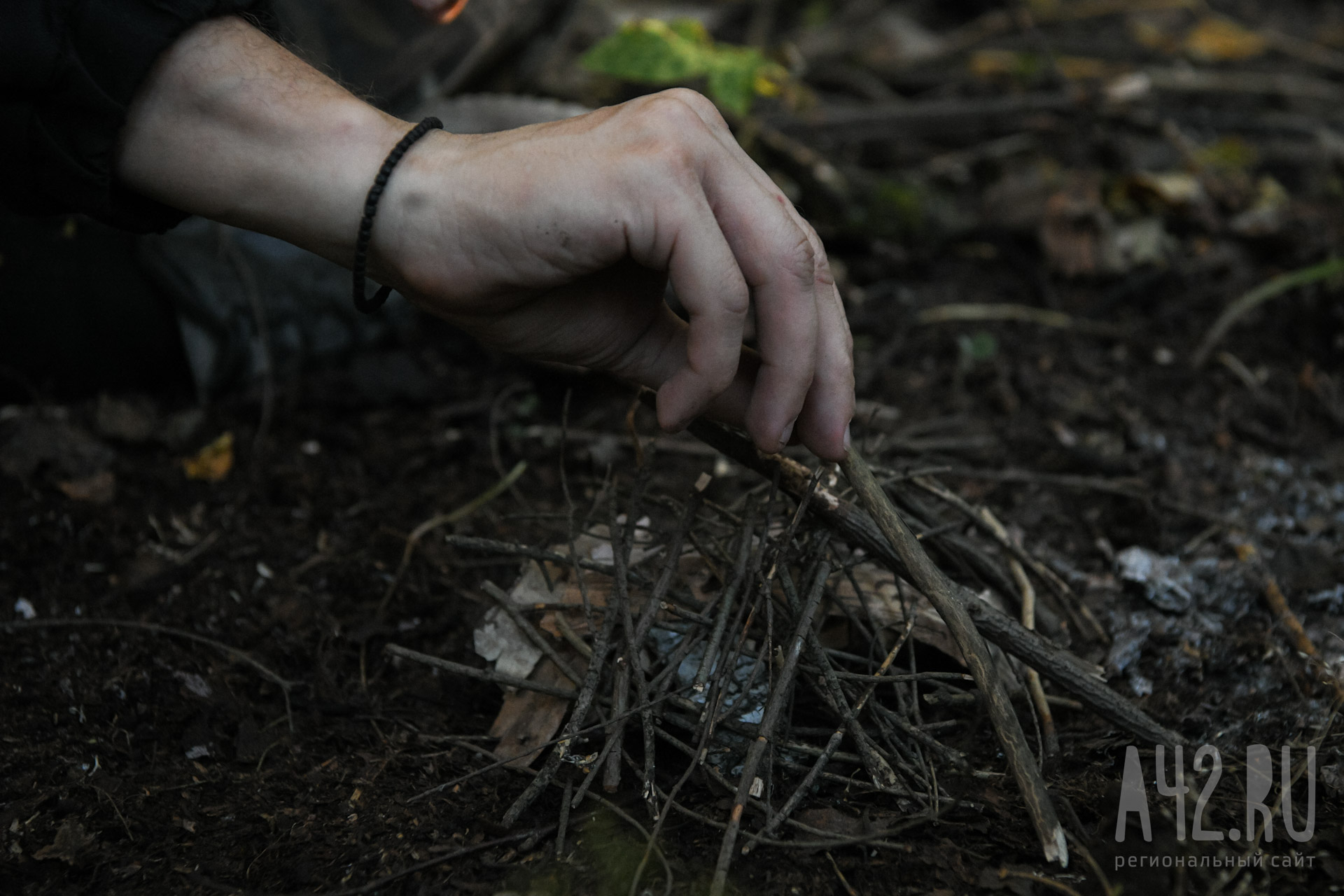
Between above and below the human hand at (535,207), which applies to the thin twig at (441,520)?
below

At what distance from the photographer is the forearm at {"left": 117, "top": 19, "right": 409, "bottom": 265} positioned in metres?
1.50

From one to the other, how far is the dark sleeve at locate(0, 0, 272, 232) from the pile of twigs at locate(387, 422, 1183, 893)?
3.12 feet

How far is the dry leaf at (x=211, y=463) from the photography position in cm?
253

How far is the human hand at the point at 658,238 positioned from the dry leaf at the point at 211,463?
127 centimetres

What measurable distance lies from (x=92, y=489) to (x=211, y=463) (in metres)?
0.29

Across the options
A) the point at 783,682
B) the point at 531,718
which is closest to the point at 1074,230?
Answer: the point at 783,682

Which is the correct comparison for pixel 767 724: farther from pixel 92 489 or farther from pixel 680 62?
pixel 680 62

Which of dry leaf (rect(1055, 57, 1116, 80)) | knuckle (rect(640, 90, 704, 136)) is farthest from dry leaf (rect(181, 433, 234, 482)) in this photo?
dry leaf (rect(1055, 57, 1116, 80))

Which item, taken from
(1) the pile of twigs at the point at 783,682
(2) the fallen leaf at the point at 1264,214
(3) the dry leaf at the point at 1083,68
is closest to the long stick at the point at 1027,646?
(1) the pile of twigs at the point at 783,682

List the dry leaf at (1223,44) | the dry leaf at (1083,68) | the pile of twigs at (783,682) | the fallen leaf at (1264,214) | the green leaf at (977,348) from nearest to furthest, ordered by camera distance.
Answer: the pile of twigs at (783,682) → the green leaf at (977,348) → the fallen leaf at (1264,214) → the dry leaf at (1083,68) → the dry leaf at (1223,44)

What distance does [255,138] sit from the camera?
152 centimetres

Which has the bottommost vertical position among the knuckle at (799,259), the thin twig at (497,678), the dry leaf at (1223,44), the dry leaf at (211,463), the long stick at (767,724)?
the dry leaf at (211,463)

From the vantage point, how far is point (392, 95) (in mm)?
3420

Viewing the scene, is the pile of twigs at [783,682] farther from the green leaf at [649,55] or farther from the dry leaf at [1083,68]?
the dry leaf at [1083,68]
